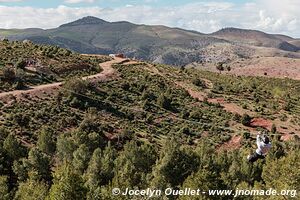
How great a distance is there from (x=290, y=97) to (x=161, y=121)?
5769 cm

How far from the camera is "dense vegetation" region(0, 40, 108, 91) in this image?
109 metres

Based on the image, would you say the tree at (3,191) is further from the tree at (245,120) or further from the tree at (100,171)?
the tree at (245,120)

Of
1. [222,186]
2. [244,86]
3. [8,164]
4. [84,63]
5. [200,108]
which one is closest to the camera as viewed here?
[222,186]

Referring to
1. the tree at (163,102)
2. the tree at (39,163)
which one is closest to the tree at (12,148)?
the tree at (39,163)

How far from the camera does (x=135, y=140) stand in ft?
300

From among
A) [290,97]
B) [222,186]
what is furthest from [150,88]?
[222,186]

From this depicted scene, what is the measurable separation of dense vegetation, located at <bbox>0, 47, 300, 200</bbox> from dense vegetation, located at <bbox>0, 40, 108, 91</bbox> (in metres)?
10.2

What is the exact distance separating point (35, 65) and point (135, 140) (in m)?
47.2

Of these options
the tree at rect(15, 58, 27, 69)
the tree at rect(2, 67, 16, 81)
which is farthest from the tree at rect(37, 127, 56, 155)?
the tree at rect(15, 58, 27, 69)

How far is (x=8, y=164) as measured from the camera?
6962cm

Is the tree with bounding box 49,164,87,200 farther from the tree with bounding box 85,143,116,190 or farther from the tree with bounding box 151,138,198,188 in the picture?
the tree with bounding box 151,138,198,188

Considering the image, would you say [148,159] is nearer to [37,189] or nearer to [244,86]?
[37,189]

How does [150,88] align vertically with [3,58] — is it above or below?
below

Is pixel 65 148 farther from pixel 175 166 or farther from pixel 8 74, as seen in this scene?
pixel 8 74
